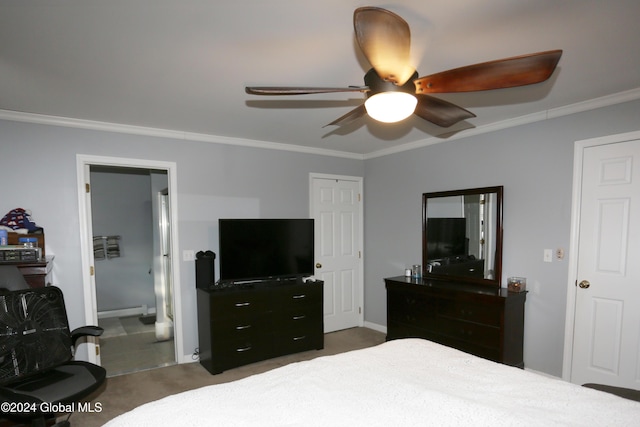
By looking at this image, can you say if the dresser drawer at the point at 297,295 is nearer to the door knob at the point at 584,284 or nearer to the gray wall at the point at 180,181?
the gray wall at the point at 180,181

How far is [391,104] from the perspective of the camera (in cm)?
158

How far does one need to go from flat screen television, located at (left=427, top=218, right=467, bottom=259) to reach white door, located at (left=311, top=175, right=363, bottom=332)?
115 cm

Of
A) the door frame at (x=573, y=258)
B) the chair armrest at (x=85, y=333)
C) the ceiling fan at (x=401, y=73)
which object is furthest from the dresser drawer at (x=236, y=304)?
the door frame at (x=573, y=258)

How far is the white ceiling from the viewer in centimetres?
152

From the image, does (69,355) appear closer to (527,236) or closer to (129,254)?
(129,254)

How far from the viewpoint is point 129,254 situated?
224 inches

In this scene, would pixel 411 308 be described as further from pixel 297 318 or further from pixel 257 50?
pixel 257 50

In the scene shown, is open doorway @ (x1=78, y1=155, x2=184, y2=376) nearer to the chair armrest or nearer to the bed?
the chair armrest

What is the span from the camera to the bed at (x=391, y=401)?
53.1 inches

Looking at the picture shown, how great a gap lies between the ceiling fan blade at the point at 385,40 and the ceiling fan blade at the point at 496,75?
6.2 inches

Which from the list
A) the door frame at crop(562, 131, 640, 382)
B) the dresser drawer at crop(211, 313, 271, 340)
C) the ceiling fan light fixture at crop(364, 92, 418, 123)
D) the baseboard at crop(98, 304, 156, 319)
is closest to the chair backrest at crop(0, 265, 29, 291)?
the dresser drawer at crop(211, 313, 271, 340)

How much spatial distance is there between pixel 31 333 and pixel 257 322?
71.8 inches

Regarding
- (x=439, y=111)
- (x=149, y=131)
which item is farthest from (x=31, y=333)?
(x=439, y=111)

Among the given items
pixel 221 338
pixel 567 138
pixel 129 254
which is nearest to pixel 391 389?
pixel 221 338
